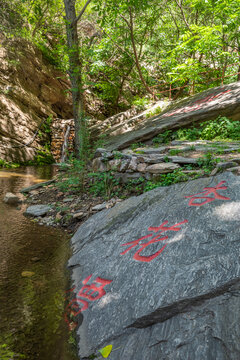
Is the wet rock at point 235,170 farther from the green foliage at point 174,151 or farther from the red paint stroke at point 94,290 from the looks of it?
the red paint stroke at point 94,290

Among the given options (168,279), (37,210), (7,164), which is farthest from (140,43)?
(168,279)

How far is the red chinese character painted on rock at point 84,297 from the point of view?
2.27 meters

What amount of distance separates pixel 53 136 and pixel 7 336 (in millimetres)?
12700

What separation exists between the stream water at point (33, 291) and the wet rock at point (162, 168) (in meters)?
1.80

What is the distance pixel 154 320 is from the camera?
1804mm

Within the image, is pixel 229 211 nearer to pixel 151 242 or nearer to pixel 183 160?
pixel 151 242

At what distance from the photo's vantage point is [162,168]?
4176 millimetres

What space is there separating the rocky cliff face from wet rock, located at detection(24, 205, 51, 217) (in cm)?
688

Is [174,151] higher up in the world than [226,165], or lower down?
higher up

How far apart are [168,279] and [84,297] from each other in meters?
0.88

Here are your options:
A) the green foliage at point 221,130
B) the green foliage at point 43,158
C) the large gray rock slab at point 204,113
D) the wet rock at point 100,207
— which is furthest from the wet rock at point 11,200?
the green foliage at point 43,158

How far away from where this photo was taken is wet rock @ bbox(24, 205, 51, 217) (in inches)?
197

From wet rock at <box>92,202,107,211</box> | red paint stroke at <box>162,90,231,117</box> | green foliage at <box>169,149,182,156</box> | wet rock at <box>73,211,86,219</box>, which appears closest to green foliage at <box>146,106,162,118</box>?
red paint stroke at <box>162,90,231,117</box>

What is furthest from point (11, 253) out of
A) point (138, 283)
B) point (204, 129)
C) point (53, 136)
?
point (53, 136)
